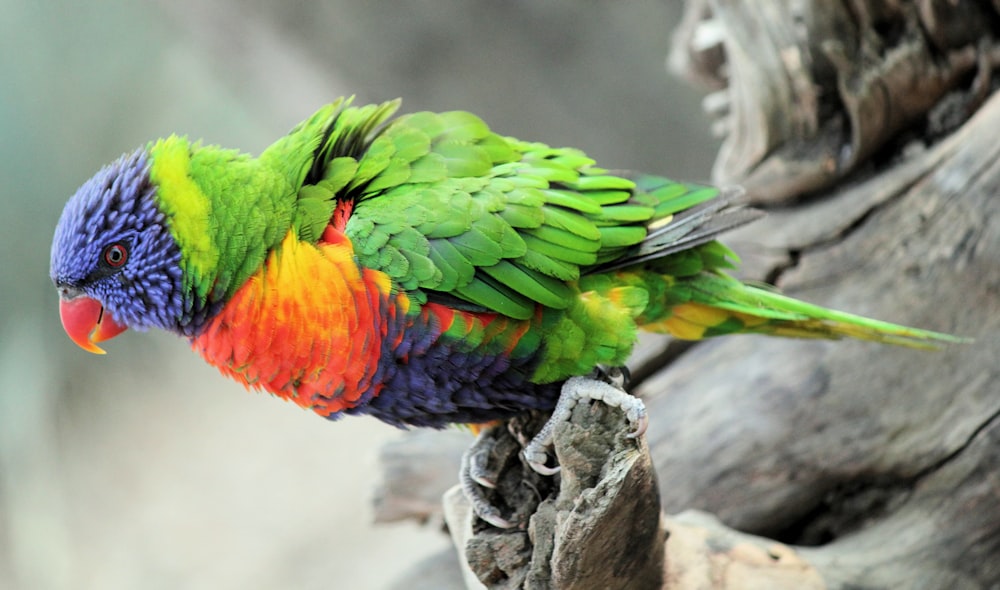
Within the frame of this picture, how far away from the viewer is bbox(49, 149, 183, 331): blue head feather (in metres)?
1.83

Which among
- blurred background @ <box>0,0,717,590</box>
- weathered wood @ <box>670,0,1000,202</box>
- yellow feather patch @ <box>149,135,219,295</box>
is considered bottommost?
blurred background @ <box>0,0,717,590</box>

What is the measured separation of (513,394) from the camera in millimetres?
1976

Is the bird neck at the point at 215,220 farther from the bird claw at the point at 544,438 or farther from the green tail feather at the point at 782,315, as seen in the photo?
the green tail feather at the point at 782,315

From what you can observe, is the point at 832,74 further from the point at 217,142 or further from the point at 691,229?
the point at 217,142

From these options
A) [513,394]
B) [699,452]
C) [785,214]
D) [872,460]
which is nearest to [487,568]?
[513,394]

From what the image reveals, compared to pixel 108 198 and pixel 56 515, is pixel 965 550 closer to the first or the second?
pixel 108 198

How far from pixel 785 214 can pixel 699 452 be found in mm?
1107

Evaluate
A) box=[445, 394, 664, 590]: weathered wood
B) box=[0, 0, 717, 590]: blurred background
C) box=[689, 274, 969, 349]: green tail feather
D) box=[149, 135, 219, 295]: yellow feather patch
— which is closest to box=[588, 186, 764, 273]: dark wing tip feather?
box=[689, 274, 969, 349]: green tail feather

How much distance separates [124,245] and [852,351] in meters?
2.42

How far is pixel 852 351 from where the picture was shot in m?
2.76

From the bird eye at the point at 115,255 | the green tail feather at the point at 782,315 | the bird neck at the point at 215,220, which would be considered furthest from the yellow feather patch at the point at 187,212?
the green tail feather at the point at 782,315

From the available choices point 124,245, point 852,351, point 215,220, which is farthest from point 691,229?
point 124,245

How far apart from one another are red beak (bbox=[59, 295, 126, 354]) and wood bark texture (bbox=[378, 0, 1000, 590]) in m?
1.09

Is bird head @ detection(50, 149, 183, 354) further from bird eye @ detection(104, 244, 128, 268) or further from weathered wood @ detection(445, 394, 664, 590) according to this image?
weathered wood @ detection(445, 394, 664, 590)
